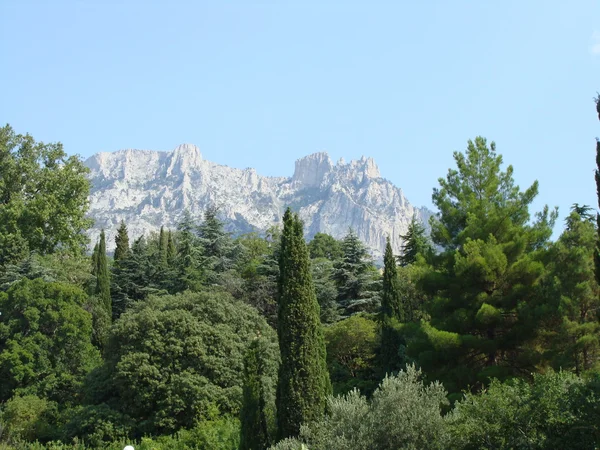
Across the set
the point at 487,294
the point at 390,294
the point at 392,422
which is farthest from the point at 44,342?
the point at 392,422

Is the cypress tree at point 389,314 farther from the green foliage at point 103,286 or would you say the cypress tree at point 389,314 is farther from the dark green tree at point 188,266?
the green foliage at point 103,286

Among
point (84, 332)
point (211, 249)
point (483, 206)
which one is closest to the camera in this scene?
point (483, 206)

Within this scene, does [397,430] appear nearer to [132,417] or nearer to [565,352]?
[565,352]

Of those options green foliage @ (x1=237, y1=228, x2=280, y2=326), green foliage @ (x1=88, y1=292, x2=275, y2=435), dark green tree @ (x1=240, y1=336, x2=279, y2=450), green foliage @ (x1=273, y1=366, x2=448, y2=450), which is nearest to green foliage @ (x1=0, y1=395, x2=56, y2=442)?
green foliage @ (x1=88, y1=292, x2=275, y2=435)

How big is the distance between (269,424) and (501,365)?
6.19m

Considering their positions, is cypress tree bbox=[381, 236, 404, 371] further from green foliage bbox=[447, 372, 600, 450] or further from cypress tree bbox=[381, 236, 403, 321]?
green foliage bbox=[447, 372, 600, 450]

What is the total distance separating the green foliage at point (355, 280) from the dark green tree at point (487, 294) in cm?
944

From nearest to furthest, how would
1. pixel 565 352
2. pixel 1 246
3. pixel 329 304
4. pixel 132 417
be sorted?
pixel 565 352 < pixel 132 417 < pixel 329 304 < pixel 1 246

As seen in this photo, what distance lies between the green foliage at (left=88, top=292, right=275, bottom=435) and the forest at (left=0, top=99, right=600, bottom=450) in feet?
0.20

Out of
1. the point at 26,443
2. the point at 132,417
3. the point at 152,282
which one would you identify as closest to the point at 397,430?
the point at 132,417

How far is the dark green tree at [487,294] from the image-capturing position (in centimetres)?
1495

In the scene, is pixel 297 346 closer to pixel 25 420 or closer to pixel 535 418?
pixel 535 418

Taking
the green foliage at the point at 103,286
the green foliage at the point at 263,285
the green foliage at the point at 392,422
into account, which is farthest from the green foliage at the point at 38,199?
the green foliage at the point at 392,422

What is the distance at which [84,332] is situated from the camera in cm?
2312
